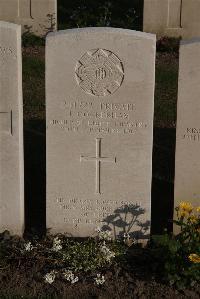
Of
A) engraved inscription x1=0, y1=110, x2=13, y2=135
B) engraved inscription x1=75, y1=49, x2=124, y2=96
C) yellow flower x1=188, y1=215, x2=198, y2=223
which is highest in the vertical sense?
engraved inscription x1=75, y1=49, x2=124, y2=96

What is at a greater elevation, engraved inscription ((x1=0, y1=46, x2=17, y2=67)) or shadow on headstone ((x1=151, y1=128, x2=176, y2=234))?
engraved inscription ((x1=0, y1=46, x2=17, y2=67))

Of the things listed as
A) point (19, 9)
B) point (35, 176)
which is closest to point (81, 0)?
point (19, 9)

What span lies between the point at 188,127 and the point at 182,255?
1.18 m

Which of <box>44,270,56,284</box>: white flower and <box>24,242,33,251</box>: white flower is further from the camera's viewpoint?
<box>24,242,33,251</box>: white flower

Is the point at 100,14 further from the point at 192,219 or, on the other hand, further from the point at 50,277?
the point at 50,277

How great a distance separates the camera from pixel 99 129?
608 cm

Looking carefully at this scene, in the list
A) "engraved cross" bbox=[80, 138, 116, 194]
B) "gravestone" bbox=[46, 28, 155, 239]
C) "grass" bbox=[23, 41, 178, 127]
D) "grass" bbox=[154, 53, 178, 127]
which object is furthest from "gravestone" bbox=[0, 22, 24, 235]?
"grass" bbox=[154, 53, 178, 127]

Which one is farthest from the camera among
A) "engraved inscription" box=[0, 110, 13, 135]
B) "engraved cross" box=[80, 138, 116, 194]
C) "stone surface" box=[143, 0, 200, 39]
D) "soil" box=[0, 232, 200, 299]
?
"stone surface" box=[143, 0, 200, 39]

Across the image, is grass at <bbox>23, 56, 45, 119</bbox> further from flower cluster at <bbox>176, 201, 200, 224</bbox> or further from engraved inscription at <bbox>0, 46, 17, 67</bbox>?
flower cluster at <bbox>176, 201, 200, 224</bbox>

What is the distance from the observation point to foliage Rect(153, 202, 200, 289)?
18.6 ft

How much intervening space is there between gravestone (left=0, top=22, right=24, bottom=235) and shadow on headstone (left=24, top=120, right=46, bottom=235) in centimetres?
32

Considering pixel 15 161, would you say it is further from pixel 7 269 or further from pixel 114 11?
pixel 114 11

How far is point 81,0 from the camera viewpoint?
17.6 metres

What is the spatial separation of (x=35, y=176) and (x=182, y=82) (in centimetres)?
271
